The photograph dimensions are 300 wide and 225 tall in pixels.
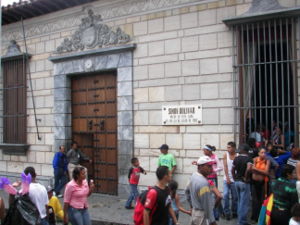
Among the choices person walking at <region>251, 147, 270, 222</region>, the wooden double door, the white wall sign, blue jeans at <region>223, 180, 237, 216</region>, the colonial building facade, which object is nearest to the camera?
person walking at <region>251, 147, 270, 222</region>

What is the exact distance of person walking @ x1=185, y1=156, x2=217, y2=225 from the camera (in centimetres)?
547

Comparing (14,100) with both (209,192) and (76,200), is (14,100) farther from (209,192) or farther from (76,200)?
(209,192)

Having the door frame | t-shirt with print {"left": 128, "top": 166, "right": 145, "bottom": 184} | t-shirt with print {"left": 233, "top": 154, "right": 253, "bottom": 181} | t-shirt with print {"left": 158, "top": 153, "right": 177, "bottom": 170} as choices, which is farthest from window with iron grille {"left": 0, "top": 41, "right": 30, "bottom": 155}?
t-shirt with print {"left": 233, "top": 154, "right": 253, "bottom": 181}

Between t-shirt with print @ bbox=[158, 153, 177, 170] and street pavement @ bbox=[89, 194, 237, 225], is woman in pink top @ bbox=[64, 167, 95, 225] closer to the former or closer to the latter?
street pavement @ bbox=[89, 194, 237, 225]

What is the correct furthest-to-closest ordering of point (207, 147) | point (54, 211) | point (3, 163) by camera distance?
1. point (3, 163)
2. point (207, 147)
3. point (54, 211)

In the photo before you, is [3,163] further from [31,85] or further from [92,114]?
[92,114]

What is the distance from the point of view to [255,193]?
26.3 feet

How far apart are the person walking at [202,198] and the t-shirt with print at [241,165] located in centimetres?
236

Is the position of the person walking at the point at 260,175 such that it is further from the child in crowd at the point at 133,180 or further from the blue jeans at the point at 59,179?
the blue jeans at the point at 59,179

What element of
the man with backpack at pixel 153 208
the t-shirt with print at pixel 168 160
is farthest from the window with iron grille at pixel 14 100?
the man with backpack at pixel 153 208

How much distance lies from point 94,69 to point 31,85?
2.53 m

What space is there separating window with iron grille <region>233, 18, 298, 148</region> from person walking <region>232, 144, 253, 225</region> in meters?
1.00

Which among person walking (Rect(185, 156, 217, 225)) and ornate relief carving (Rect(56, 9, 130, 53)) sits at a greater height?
ornate relief carving (Rect(56, 9, 130, 53))

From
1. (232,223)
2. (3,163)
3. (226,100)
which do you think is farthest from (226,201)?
(3,163)
